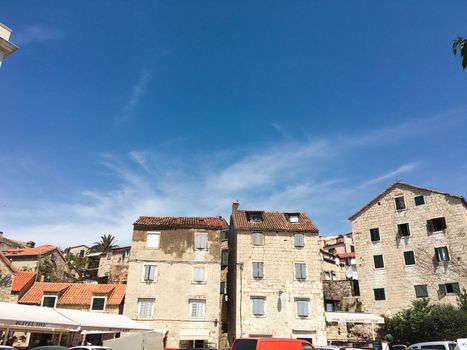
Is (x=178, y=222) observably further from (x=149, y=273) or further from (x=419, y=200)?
(x=419, y=200)

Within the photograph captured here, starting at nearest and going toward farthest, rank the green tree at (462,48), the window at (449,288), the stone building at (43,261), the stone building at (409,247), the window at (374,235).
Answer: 1. the green tree at (462,48)
2. the window at (449,288)
3. the stone building at (409,247)
4. the window at (374,235)
5. the stone building at (43,261)

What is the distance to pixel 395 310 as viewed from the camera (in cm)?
3594

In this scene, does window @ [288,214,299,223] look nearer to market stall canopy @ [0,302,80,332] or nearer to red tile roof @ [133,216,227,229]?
red tile roof @ [133,216,227,229]

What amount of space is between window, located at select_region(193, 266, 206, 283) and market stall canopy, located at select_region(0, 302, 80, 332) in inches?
597

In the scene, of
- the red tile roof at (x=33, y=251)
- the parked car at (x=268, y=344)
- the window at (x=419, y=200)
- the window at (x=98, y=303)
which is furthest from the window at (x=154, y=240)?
the red tile roof at (x=33, y=251)

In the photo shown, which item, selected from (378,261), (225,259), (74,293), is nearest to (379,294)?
(378,261)

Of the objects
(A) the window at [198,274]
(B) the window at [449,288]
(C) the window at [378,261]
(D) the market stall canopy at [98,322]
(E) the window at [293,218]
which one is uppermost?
(E) the window at [293,218]

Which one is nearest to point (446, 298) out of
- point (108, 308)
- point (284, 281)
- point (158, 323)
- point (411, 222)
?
point (411, 222)

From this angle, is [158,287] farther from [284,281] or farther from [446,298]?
[446,298]

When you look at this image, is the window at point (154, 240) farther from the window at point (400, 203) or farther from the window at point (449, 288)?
the window at point (449, 288)

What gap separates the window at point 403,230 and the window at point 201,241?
20294mm

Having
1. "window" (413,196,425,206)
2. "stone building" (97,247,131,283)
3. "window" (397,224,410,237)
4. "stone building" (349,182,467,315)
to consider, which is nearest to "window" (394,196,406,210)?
"stone building" (349,182,467,315)

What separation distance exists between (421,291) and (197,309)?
70.5ft

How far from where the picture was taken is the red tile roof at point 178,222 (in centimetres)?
3531
